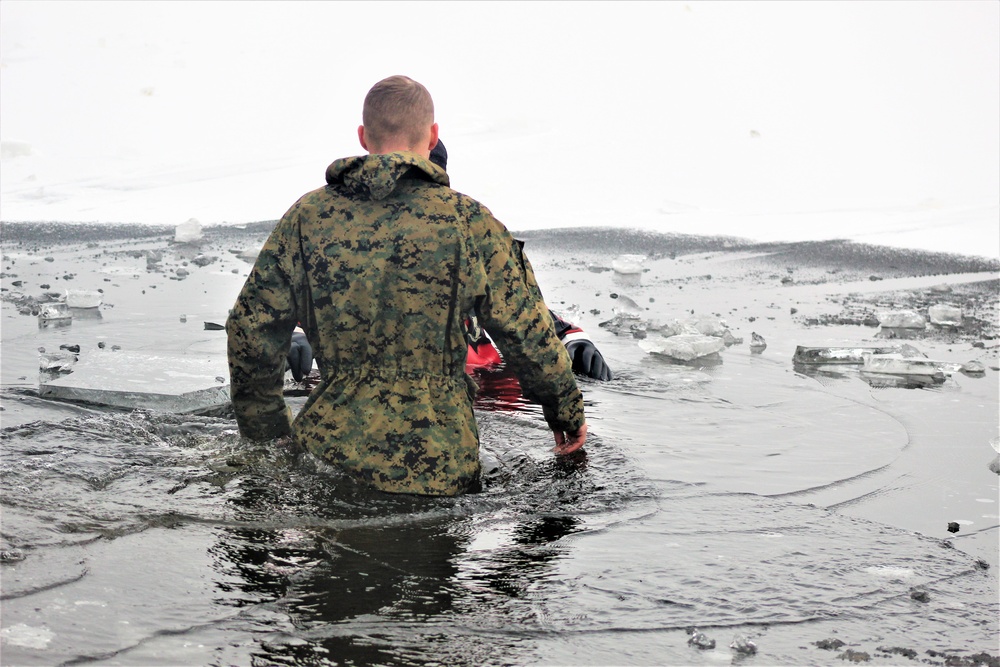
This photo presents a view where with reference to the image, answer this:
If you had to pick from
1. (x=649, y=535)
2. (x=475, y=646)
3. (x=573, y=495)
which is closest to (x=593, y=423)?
(x=573, y=495)

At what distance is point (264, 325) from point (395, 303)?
0.40m

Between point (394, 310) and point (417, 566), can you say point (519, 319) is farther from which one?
point (417, 566)

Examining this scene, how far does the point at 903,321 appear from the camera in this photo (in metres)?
6.52

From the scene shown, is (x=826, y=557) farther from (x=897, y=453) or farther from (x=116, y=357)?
(x=116, y=357)

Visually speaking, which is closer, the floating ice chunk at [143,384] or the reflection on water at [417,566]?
the reflection on water at [417,566]

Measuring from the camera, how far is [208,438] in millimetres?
3402

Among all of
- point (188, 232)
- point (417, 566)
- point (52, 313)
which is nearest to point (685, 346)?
point (417, 566)

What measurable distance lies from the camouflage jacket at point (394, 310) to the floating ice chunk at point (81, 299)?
13.9 feet

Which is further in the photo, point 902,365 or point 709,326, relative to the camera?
point 709,326

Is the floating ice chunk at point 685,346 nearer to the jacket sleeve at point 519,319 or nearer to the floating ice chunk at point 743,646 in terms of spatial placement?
the jacket sleeve at point 519,319

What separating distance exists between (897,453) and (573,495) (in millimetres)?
1426

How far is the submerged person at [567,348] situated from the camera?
168 inches

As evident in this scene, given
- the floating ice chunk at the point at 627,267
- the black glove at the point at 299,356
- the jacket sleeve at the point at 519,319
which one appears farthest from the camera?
the floating ice chunk at the point at 627,267

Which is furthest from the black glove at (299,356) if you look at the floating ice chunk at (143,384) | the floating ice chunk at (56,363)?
the floating ice chunk at (56,363)
